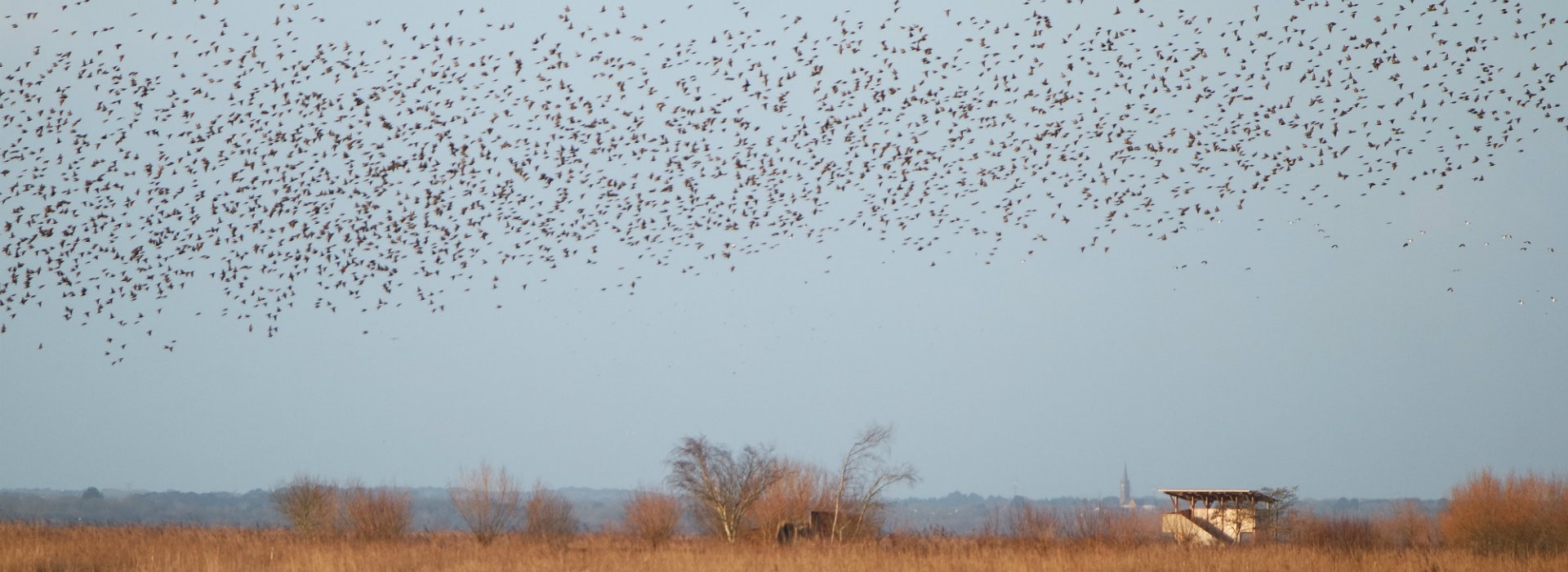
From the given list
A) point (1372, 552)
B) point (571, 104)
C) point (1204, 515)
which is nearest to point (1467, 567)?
point (1372, 552)

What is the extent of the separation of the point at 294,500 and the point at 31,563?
22571mm

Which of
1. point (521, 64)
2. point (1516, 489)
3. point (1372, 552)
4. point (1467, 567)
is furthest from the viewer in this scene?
point (1516, 489)

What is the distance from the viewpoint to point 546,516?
50906mm

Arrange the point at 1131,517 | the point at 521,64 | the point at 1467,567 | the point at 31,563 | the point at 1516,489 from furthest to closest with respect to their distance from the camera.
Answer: the point at 1516,489
the point at 1131,517
the point at 1467,567
the point at 31,563
the point at 521,64

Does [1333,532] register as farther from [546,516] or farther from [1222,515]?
[546,516]

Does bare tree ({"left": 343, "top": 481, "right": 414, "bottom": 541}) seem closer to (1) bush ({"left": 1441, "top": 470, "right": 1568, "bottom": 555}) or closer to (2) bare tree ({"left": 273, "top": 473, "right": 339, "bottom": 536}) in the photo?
(2) bare tree ({"left": 273, "top": 473, "right": 339, "bottom": 536})

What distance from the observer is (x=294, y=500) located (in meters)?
46.3

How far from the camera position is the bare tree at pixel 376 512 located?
43812 mm

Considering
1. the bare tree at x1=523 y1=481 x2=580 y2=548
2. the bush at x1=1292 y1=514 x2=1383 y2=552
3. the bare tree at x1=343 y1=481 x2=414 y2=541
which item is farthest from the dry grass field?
the bare tree at x1=523 y1=481 x2=580 y2=548

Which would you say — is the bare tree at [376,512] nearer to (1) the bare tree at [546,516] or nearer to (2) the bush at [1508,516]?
(1) the bare tree at [546,516]

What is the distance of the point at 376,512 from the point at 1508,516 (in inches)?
1472

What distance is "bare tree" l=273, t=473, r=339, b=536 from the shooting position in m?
45.2

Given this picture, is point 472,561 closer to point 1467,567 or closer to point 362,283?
point 362,283

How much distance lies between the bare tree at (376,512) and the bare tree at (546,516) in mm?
4894
